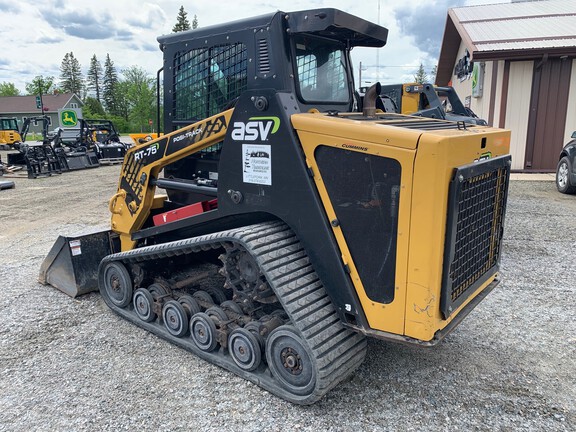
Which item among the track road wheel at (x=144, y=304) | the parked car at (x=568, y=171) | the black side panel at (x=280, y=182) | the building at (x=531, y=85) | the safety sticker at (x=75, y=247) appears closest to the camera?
the black side panel at (x=280, y=182)

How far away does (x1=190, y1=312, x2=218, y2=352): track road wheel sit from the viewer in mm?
3585

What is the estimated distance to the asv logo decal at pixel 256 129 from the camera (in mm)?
3214

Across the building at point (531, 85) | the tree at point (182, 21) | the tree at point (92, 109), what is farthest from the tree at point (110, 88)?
the building at point (531, 85)

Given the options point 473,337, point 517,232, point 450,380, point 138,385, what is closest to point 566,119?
point 517,232

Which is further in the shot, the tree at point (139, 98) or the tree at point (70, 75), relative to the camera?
the tree at point (70, 75)

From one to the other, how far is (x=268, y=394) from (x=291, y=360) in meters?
0.36

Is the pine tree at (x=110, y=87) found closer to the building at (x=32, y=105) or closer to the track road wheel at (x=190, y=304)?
the building at (x=32, y=105)

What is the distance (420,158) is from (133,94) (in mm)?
81241

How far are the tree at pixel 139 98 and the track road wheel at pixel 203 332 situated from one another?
6908 cm

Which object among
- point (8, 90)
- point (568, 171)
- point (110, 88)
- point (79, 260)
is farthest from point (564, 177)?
point (8, 90)

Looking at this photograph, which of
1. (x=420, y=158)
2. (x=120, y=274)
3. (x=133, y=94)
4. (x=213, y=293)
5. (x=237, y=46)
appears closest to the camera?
(x=420, y=158)

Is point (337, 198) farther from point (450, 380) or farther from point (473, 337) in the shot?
point (473, 337)

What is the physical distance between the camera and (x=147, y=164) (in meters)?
4.29

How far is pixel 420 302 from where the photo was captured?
8.91ft
